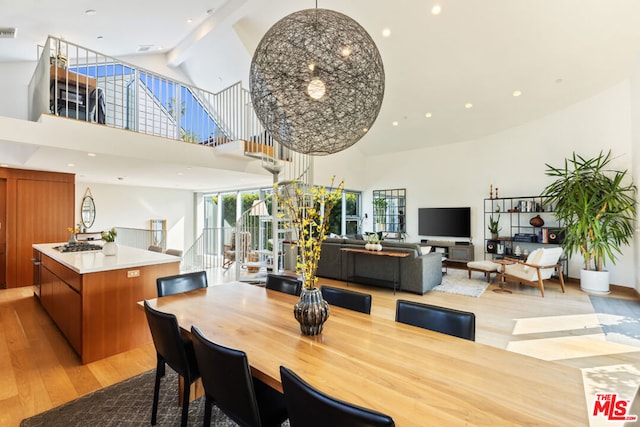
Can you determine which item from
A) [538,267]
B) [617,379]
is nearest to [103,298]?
[617,379]

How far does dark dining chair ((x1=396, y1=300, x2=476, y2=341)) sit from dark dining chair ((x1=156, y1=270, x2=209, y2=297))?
1.76 m

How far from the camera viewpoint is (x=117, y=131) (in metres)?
4.23

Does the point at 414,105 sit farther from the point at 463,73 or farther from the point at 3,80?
the point at 3,80

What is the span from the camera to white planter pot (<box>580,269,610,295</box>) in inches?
207

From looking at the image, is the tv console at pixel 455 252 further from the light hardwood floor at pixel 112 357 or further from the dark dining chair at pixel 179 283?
the dark dining chair at pixel 179 283

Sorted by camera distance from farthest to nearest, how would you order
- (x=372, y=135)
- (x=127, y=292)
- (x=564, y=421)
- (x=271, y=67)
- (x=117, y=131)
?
(x=372, y=135)
(x=117, y=131)
(x=127, y=292)
(x=271, y=67)
(x=564, y=421)

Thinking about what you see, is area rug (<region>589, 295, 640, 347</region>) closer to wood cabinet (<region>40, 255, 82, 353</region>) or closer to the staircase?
the staircase

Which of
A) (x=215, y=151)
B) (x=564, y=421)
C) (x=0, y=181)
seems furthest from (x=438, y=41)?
(x=0, y=181)

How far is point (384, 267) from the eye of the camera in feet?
18.5

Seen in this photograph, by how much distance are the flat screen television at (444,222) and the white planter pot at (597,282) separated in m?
2.70

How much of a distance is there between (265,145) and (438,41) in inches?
145

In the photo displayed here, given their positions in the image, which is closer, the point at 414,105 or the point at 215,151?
the point at 215,151

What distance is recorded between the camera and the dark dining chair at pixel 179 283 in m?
2.42

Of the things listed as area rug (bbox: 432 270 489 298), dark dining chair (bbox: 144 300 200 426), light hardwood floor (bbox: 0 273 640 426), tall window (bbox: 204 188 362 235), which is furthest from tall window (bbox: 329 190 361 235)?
dark dining chair (bbox: 144 300 200 426)
